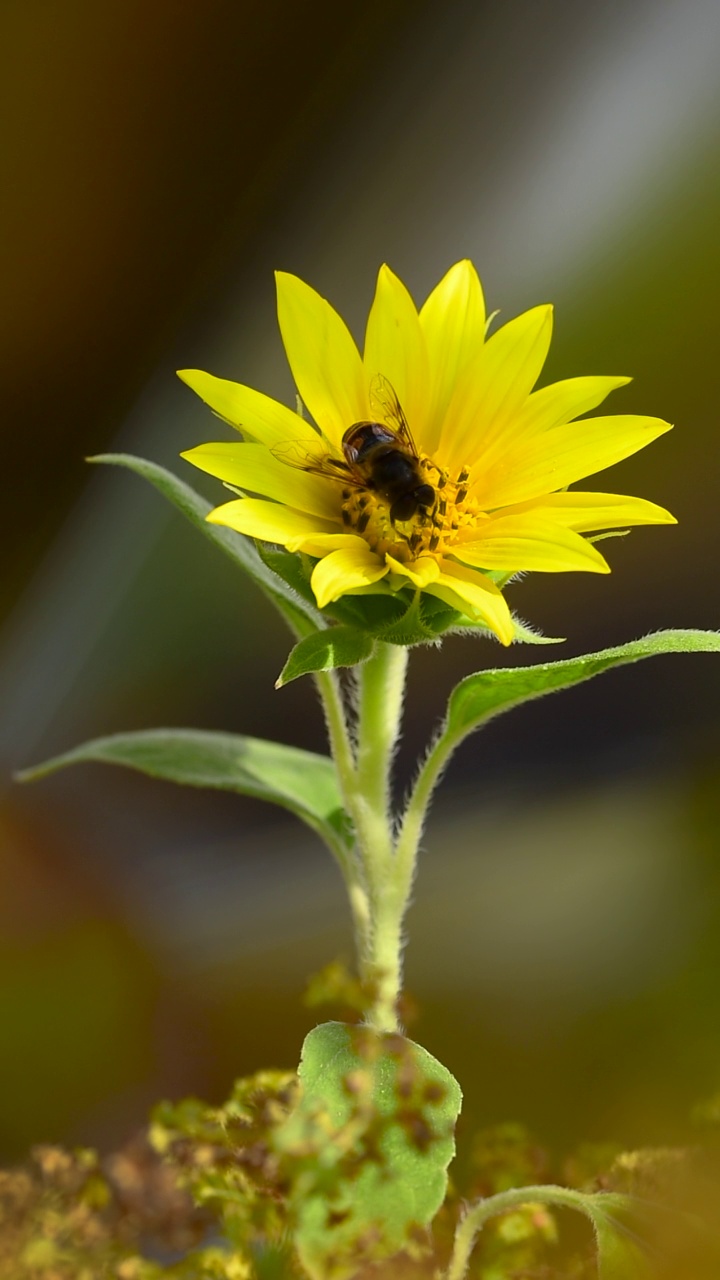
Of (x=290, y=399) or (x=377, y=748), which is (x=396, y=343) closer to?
(x=377, y=748)

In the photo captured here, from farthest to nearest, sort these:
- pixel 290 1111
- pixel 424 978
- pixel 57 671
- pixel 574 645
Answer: pixel 57 671 → pixel 574 645 → pixel 424 978 → pixel 290 1111

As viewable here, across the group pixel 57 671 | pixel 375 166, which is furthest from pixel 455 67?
pixel 57 671

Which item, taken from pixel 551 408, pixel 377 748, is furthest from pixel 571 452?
pixel 377 748

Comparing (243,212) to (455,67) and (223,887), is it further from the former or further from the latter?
(223,887)

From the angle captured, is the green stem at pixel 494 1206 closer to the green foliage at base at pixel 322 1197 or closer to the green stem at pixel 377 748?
the green foliage at base at pixel 322 1197

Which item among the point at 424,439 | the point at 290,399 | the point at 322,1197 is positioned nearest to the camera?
the point at 322,1197

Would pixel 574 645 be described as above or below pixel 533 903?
above

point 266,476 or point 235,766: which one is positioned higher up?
point 266,476

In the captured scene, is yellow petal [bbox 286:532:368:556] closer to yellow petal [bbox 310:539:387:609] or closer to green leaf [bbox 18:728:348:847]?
yellow petal [bbox 310:539:387:609]

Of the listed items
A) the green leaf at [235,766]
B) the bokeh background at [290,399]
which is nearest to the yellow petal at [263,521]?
the green leaf at [235,766]
